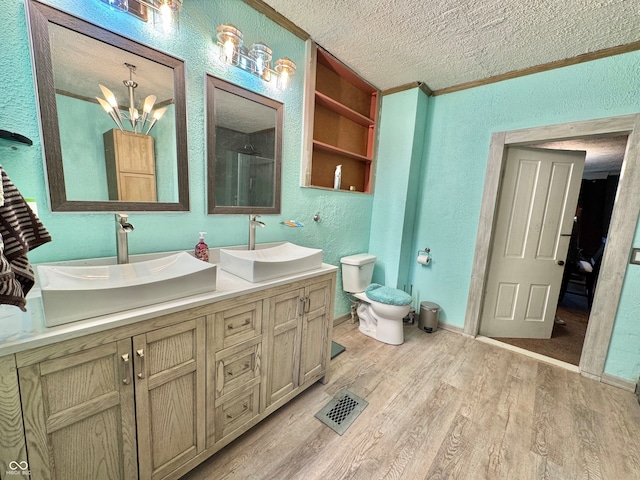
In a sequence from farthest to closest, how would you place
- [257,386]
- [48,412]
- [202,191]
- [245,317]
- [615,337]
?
[615,337] < [202,191] < [257,386] < [245,317] < [48,412]

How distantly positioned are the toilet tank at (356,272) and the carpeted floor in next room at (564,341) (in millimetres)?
1463

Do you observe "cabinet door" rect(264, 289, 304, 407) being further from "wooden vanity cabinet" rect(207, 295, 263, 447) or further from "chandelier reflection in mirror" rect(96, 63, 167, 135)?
"chandelier reflection in mirror" rect(96, 63, 167, 135)

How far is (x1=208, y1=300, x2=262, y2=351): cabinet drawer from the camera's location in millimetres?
1142

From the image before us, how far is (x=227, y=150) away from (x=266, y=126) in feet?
1.15

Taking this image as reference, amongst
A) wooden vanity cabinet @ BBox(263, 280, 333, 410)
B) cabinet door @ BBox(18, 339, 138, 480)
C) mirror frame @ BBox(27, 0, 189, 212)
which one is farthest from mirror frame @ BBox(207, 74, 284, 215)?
cabinet door @ BBox(18, 339, 138, 480)

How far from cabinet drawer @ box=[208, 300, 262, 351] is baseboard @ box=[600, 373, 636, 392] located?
2639 mm

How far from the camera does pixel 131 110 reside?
1.22 m

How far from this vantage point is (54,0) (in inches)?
39.9

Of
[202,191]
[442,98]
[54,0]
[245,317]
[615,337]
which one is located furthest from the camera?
[442,98]

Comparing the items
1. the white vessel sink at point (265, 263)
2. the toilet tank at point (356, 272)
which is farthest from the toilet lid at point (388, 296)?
the white vessel sink at point (265, 263)

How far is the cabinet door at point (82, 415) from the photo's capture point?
2.50 feet

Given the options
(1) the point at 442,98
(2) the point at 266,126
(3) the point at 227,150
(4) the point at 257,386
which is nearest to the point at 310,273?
(4) the point at 257,386

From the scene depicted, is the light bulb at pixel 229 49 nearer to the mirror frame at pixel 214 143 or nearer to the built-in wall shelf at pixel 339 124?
the mirror frame at pixel 214 143

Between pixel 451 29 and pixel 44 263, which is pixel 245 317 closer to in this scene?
pixel 44 263
